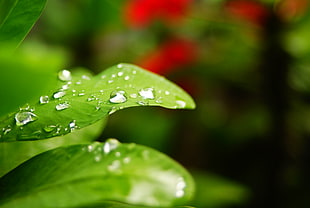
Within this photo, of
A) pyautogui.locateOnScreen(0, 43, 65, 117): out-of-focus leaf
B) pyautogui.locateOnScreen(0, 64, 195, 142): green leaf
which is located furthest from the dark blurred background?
pyautogui.locateOnScreen(0, 43, 65, 117): out-of-focus leaf

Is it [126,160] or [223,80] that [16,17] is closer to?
[126,160]

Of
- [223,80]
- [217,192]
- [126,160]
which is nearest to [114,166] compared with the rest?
[126,160]

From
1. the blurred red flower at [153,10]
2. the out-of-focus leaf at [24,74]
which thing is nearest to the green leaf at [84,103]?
the out-of-focus leaf at [24,74]

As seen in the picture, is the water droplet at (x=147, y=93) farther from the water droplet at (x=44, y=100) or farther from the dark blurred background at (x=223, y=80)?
the dark blurred background at (x=223, y=80)

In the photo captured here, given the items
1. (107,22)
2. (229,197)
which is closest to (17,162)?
(229,197)

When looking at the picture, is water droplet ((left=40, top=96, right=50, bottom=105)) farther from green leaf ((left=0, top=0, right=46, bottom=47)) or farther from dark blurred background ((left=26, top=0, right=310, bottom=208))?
dark blurred background ((left=26, top=0, right=310, bottom=208))

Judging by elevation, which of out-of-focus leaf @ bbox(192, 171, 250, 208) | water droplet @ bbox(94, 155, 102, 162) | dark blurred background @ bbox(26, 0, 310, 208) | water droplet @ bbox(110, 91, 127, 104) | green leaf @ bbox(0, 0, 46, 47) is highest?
dark blurred background @ bbox(26, 0, 310, 208)

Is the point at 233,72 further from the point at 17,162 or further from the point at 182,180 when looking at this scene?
the point at 182,180
